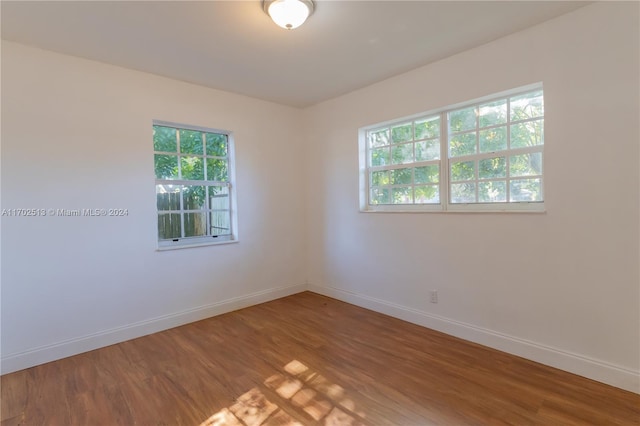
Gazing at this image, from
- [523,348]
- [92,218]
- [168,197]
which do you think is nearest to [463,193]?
[523,348]

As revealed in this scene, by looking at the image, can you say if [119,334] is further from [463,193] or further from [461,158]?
[461,158]

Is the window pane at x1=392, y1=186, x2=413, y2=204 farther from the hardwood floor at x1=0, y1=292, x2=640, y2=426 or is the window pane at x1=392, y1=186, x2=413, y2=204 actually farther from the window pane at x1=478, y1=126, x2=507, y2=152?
the hardwood floor at x1=0, y1=292, x2=640, y2=426

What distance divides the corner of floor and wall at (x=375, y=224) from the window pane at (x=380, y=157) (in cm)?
26

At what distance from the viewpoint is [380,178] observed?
3643 mm

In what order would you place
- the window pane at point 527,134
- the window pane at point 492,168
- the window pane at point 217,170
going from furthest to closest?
the window pane at point 217,170 < the window pane at point 492,168 < the window pane at point 527,134

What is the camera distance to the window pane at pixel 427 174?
312cm

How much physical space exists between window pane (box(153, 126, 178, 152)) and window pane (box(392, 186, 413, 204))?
256cm

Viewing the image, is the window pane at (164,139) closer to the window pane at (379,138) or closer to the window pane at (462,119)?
the window pane at (379,138)

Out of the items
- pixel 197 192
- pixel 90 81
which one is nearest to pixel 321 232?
pixel 197 192

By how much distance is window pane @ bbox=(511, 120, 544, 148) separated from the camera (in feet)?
8.11

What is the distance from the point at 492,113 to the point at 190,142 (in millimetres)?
3184

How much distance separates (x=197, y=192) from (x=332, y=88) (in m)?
2.04

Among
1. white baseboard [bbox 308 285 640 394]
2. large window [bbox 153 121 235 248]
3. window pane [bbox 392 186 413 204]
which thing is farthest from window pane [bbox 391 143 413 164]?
large window [bbox 153 121 235 248]

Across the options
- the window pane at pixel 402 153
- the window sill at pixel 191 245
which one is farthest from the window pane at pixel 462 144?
the window sill at pixel 191 245
